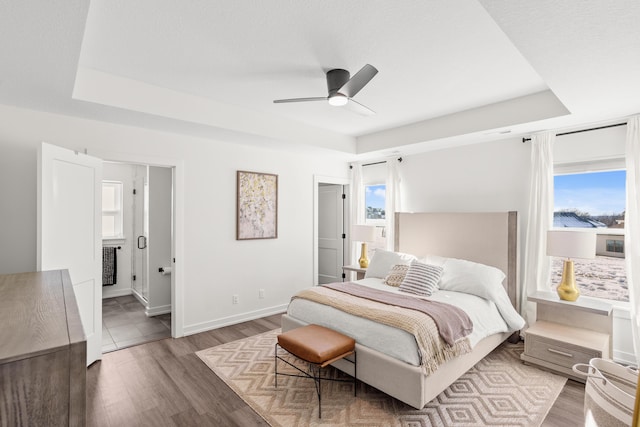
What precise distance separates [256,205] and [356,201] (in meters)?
1.96

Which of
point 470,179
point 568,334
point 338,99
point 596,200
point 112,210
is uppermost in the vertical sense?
point 338,99

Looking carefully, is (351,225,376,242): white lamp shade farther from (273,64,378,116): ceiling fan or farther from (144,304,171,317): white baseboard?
(144,304,171,317): white baseboard

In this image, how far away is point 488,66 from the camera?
2.56 m

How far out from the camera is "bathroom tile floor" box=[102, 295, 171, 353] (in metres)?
3.60

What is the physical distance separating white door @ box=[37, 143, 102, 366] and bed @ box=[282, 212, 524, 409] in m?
1.85

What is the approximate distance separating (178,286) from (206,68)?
7.98 feet

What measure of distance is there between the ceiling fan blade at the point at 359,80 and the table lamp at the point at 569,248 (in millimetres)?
2417

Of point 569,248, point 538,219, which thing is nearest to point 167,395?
point 569,248

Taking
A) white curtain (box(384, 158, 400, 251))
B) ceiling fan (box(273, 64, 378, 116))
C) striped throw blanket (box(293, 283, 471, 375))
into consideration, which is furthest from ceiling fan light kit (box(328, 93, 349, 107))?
white curtain (box(384, 158, 400, 251))

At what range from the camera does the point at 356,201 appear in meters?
5.63

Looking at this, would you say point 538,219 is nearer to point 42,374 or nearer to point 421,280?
point 421,280

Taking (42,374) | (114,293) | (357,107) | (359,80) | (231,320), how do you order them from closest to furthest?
(42,374), (359,80), (357,107), (231,320), (114,293)

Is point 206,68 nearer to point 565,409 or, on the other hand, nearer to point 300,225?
point 300,225

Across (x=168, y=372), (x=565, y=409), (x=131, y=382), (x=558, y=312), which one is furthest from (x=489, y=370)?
(x=131, y=382)
